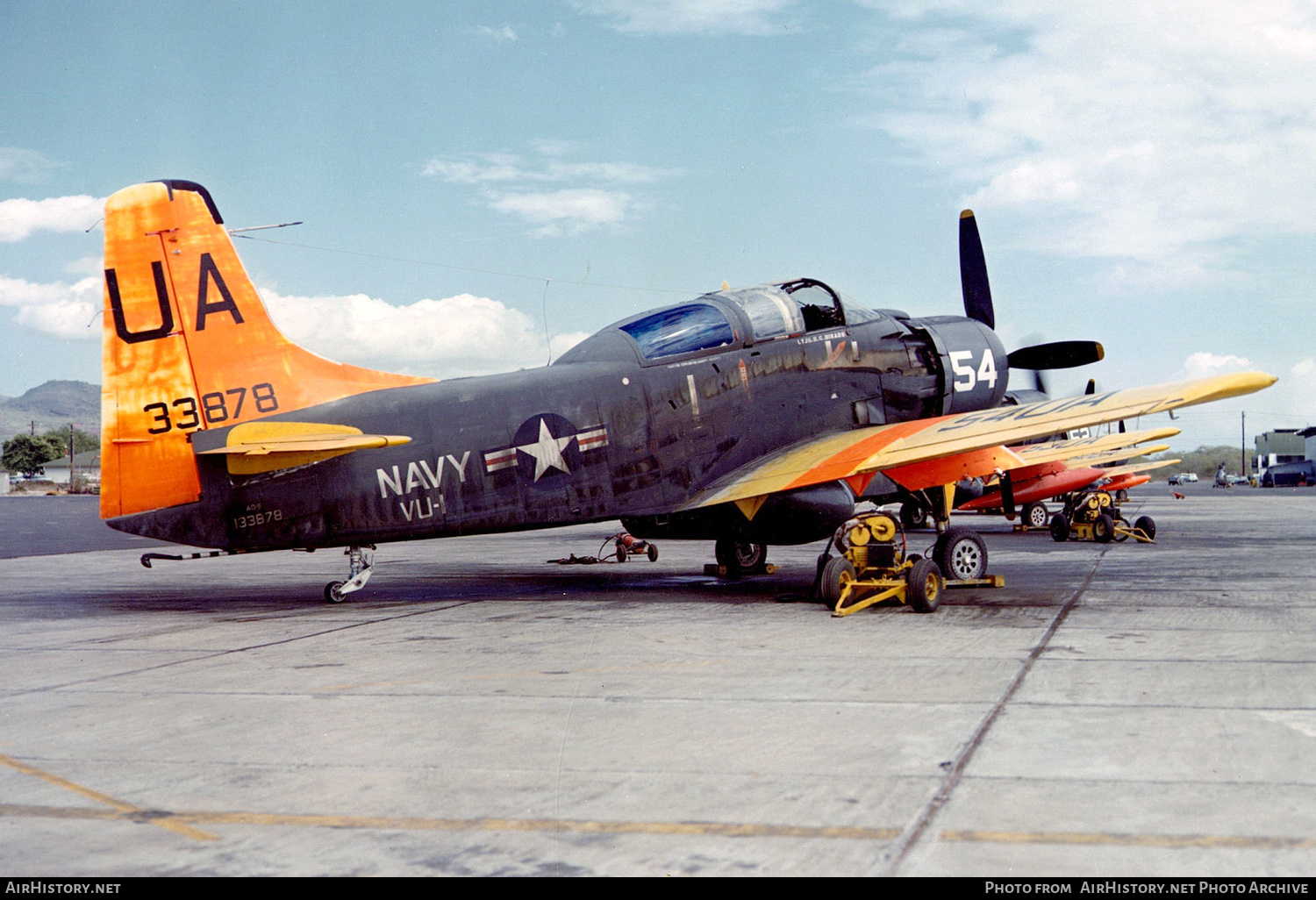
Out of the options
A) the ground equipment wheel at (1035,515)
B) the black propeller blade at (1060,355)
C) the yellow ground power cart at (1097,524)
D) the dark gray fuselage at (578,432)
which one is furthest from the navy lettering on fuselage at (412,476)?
the ground equipment wheel at (1035,515)

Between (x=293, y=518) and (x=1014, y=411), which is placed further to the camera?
(x=1014, y=411)

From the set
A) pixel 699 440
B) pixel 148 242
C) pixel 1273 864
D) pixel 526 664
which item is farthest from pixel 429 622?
pixel 1273 864

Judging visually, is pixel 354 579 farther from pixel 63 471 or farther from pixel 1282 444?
pixel 1282 444

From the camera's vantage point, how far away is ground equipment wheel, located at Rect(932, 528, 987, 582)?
13.9 meters

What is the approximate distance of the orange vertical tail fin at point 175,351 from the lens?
475 inches

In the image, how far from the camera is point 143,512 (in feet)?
39.7

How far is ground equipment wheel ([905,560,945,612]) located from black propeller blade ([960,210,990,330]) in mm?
6290

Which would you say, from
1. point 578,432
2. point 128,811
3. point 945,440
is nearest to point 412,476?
point 578,432

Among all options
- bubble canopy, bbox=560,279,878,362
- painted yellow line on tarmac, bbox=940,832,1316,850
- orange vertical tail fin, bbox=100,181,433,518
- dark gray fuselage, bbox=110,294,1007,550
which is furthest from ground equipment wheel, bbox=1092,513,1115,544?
painted yellow line on tarmac, bbox=940,832,1316,850

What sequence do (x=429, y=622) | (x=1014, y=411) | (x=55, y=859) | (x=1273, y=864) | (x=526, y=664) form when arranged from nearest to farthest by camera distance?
(x=1273, y=864) → (x=55, y=859) → (x=526, y=664) → (x=429, y=622) → (x=1014, y=411)

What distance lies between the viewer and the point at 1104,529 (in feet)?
80.7

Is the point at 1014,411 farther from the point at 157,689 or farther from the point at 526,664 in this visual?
the point at 157,689

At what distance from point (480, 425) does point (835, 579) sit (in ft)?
14.8

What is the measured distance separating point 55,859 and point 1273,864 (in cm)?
478
